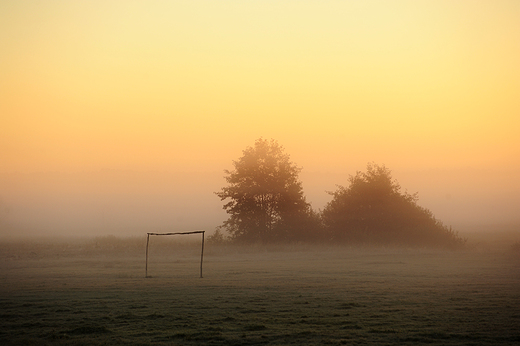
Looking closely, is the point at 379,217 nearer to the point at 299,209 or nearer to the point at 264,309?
the point at 299,209

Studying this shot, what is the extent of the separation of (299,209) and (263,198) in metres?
5.26

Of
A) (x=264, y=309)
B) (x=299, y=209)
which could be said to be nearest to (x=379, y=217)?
(x=299, y=209)

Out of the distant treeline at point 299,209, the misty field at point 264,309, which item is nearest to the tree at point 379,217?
the distant treeline at point 299,209

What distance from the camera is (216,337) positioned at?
1243 centimetres

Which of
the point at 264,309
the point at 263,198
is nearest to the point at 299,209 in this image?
the point at 263,198

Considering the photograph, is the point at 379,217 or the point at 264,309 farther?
the point at 379,217

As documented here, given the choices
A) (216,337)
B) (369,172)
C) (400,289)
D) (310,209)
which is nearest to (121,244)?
(310,209)

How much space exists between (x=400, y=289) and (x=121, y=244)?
47.3m

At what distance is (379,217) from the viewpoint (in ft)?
202

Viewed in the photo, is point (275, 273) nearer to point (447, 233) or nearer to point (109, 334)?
point (109, 334)

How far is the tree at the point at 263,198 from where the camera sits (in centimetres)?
6225

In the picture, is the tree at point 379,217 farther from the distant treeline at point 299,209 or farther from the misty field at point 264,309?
the misty field at point 264,309

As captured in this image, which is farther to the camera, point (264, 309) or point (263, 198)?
point (263, 198)

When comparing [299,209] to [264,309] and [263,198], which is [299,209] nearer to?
[263,198]
